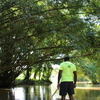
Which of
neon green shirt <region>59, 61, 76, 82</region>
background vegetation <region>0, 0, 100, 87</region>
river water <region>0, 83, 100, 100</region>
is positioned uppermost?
background vegetation <region>0, 0, 100, 87</region>

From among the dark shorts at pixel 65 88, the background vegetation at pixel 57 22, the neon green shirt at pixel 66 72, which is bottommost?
the dark shorts at pixel 65 88

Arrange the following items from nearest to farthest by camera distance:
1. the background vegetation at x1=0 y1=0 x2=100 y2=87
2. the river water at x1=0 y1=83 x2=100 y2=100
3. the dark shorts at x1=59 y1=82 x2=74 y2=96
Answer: the dark shorts at x1=59 y1=82 x2=74 y2=96, the background vegetation at x1=0 y1=0 x2=100 y2=87, the river water at x1=0 y1=83 x2=100 y2=100

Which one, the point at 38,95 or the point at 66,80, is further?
the point at 38,95

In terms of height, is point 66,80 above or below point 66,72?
below

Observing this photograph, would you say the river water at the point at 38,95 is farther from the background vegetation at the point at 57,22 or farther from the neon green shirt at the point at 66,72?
the neon green shirt at the point at 66,72

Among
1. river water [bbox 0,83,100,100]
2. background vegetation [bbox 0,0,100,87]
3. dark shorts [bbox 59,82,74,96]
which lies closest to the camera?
dark shorts [bbox 59,82,74,96]

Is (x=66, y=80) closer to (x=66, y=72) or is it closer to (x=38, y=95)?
(x=66, y=72)

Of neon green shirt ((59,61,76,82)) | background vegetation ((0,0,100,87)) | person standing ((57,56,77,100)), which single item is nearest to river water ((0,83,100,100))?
background vegetation ((0,0,100,87))

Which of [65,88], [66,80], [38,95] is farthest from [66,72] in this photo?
[38,95]

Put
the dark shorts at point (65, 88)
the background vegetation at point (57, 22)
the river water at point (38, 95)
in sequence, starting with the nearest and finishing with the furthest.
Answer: the dark shorts at point (65, 88) < the background vegetation at point (57, 22) < the river water at point (38, 95)

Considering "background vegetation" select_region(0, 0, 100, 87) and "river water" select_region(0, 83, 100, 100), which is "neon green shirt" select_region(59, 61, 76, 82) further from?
"river water" select_region(0, 83, 100, 100)

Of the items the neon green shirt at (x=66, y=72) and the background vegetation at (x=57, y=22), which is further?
the background vegetation at (x=57, y=22)

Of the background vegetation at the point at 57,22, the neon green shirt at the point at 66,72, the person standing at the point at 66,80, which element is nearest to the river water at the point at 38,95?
the background vegetation at the point at 57,22

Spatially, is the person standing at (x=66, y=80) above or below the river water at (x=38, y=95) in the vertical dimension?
above
